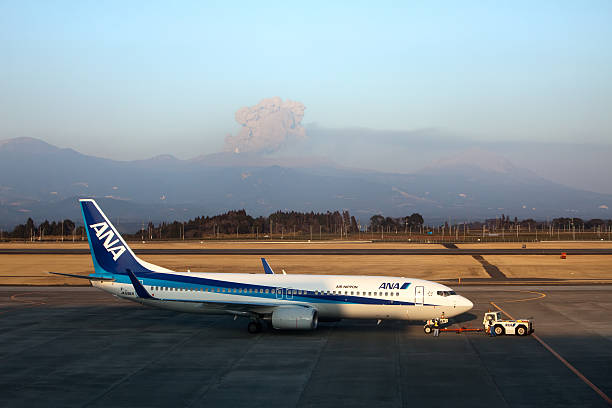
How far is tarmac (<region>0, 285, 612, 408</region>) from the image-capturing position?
85.4 feet

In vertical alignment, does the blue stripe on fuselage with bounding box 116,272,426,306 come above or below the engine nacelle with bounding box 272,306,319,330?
above

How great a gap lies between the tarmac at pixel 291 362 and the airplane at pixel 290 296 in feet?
4.53

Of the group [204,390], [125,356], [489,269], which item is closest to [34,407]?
[204,390]

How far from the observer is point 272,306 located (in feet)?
131

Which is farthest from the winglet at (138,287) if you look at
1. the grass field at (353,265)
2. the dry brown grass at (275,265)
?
the grass field at (353,265)

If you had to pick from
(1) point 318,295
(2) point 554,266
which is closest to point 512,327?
(1) point 318,295

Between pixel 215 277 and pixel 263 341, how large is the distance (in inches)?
247

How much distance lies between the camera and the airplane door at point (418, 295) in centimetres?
3972

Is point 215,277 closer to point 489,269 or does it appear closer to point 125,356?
point 125,356

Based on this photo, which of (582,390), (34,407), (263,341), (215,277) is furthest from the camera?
(215,277)

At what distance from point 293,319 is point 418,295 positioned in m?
8.21

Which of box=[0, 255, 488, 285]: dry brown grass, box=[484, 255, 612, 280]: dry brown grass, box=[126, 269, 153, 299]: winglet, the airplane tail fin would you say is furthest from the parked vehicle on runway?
box=[484, 255, 612, 280]: dry brown grass

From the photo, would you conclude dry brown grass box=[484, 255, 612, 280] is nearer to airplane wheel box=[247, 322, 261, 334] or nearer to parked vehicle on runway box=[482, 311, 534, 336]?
parked vehicle on runway box=[482, 311, 534, 336]

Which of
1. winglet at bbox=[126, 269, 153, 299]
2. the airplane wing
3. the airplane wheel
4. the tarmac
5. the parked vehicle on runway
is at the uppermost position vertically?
winglet at bbox=[126, 269, 153, 299]
